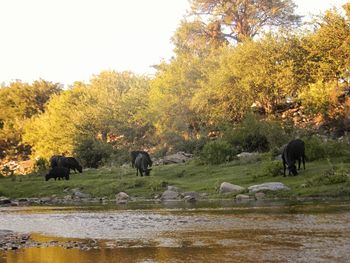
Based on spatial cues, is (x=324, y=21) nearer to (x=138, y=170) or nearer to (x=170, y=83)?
(x=170, y=83)

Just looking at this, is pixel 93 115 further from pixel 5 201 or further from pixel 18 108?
pixel 5 201

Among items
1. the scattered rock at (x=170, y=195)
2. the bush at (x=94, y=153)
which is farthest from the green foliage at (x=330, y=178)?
the bush at (x=94, y=153)

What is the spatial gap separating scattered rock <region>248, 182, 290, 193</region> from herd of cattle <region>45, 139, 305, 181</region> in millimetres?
3561

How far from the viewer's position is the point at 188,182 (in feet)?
117

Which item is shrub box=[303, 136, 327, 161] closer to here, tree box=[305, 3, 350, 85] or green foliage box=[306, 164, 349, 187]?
green foliage box=[306, 164, 349, 187]

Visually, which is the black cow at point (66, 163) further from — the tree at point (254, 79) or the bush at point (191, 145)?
the tree at point (254, 79)

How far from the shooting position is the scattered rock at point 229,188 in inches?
1167

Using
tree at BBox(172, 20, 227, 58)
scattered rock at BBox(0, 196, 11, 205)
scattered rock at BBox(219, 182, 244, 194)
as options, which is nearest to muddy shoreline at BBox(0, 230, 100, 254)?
scattered rock at BBox(219, 182, 244, 194)

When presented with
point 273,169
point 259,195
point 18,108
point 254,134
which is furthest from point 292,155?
point 18,108

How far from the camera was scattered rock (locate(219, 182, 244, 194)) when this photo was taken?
29.6 meters

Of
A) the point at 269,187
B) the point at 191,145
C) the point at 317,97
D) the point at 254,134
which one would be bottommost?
the point at 269,187

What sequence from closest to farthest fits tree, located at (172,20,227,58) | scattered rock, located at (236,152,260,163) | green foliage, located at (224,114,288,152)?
scattered rock, located at (236,152,260,163) < green foliage, located at (224,114,288,152) < tree, located at (172,20,227,58)

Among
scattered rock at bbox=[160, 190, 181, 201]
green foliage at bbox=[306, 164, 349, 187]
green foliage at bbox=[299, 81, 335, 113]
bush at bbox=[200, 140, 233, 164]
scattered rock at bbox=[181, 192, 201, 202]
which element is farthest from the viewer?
green foliage at bbox=[299, 81, 335, 113]

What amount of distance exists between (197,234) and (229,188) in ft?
44.7
